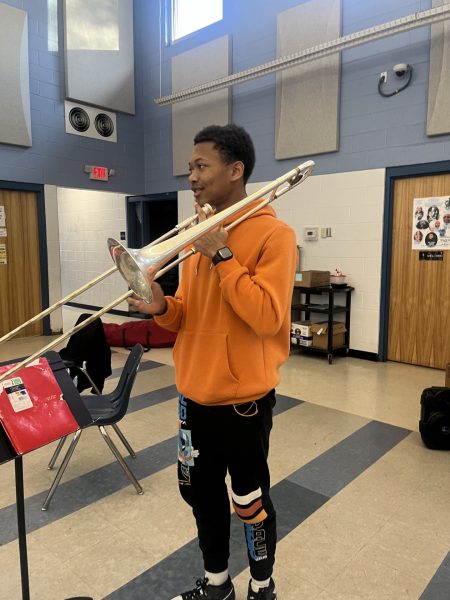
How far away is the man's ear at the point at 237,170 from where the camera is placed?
1282 mm

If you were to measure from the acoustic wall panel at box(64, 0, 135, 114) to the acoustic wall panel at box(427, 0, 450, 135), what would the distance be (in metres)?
4.30

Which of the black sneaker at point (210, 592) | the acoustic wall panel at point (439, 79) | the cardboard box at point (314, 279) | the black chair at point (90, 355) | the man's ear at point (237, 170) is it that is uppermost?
the acoustic wall panel at point (439, 79)

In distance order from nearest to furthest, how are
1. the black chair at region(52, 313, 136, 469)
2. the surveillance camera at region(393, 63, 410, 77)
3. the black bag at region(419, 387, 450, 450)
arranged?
the black bag at region(419, 387, 450, 450) < the black chair at region(52, 313, 136, 469) < the surveillance camera at region(393, 63, 410, 77)

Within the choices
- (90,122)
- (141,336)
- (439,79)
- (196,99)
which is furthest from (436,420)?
(90,122)

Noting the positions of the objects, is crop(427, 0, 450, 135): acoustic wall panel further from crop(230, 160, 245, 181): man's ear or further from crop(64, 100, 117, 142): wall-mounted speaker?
crop(64, 100, 117, 142): wall-mounted speaker

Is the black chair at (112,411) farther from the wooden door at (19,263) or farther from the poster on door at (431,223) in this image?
the wooden door at (19,263)

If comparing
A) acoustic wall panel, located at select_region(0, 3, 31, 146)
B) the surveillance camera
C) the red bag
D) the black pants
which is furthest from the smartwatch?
acoustic wall panel, located at select_region(0, 3, 31, 146)

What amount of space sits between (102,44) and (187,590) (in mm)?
6772

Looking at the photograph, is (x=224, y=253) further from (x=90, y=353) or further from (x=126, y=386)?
(x=90, y=353)

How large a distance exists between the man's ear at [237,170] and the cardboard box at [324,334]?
364 centimetres

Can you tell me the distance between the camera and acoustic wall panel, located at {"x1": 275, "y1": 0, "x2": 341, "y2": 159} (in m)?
4.70

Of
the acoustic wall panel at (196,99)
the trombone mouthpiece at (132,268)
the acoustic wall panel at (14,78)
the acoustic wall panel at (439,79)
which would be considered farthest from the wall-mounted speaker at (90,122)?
the trombone mouthpiece at (132,268)

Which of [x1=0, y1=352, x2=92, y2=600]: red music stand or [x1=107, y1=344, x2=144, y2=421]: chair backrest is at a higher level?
[x1=0, y1=352, x2=92, y2=600]: red music stand

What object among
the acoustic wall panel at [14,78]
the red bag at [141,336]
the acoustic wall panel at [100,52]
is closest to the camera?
the acoustic wall panel at [14,78]
